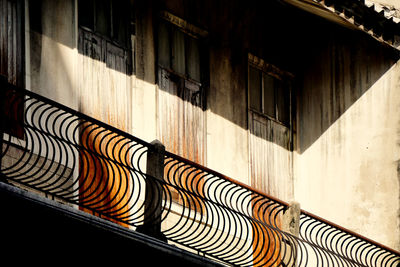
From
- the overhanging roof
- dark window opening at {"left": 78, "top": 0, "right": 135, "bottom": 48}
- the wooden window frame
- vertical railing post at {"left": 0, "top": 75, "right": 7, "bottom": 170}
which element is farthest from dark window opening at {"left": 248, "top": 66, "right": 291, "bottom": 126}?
vertical railing post at {"left": 0, "top": 75, "right": 7, "bottom": 170}

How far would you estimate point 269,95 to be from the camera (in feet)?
73.9

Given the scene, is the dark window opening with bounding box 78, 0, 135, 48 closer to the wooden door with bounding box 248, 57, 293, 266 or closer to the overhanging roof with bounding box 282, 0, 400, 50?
the overhanging roof with bounding box 282, 0, 400, 50

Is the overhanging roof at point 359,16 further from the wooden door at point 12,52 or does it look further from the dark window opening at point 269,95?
the wooden door at point 12,52

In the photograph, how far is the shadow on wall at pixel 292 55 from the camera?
2116 centimetres

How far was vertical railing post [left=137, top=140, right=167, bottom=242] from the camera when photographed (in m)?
16.5

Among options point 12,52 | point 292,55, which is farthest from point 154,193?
point 292,55

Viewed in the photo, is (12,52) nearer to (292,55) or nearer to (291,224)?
(291,224)

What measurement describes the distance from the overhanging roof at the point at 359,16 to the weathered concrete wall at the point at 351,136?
453 mm

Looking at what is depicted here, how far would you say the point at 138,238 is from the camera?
1611cm

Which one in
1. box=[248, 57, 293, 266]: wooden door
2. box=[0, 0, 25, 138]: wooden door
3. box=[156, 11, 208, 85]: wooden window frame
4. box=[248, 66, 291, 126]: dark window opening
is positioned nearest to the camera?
box=[0, 0, 25, 138]: wooden door

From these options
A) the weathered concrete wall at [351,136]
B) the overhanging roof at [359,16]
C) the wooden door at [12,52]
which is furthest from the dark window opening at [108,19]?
the weathered concrete wall at [351,136]

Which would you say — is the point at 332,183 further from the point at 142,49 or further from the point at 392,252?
the point at 142,49

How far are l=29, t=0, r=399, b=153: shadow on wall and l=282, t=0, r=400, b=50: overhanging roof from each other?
0.28m

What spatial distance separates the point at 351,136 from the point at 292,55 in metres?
2.15
